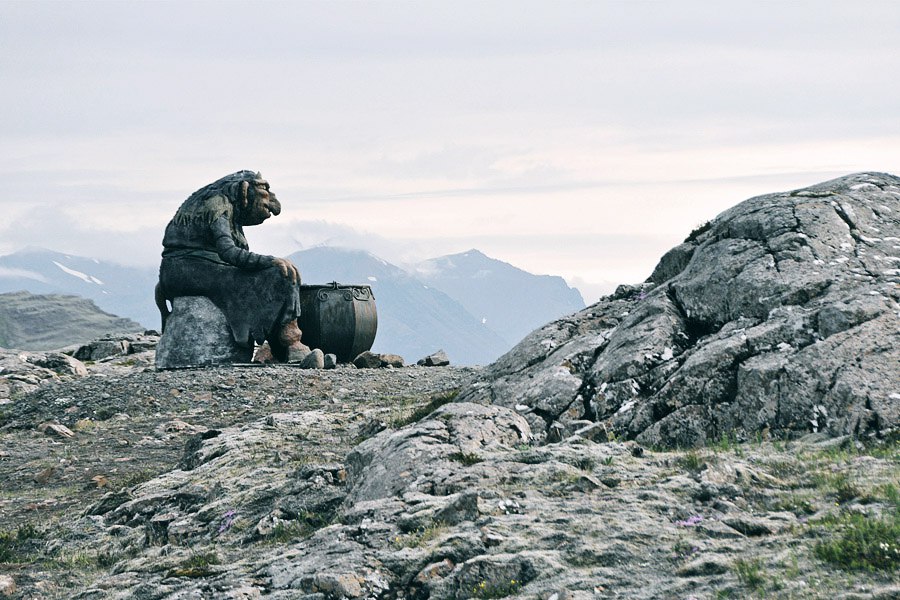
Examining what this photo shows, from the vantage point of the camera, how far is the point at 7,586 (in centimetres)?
1025

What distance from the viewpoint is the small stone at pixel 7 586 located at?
33.1 ft

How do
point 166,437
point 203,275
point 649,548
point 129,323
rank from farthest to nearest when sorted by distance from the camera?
1. point 129,323
2. point 203,275
3. point 166,437
4. point 649,548

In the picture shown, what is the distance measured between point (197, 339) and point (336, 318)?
3.73 meters

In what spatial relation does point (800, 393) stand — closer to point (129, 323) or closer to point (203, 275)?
point (203, 275)

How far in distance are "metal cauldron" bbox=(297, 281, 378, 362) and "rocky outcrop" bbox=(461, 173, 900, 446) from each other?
13584mm

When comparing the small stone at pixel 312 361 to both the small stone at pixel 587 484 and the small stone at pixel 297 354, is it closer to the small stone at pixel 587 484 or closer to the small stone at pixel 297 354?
the small stone at pixel 297 354

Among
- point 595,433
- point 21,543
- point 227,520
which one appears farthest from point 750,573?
point 21,543

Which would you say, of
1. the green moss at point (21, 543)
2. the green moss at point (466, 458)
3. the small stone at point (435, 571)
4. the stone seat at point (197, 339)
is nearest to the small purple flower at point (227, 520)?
the green moss at point (21, 543)

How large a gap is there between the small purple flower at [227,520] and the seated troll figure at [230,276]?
50.1 feet

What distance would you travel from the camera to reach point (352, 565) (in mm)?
7680

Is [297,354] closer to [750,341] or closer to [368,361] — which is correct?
[368,361]

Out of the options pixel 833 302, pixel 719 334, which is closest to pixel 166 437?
pixel 719 334

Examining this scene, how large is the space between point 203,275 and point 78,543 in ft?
48.9

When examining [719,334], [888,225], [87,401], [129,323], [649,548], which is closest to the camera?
[649,548]
